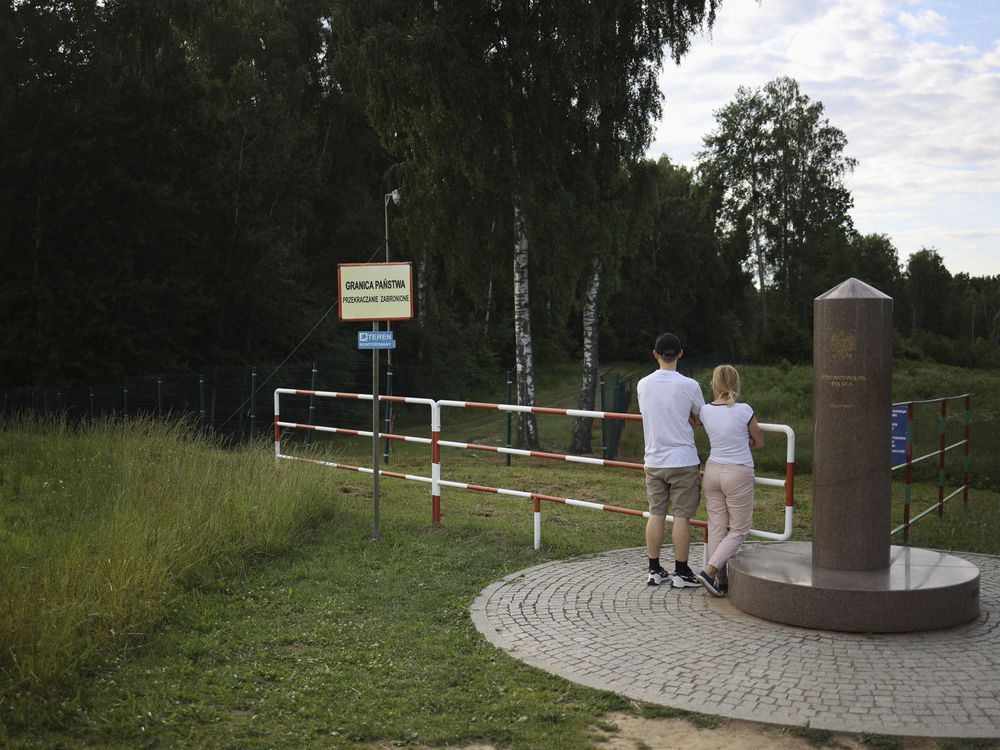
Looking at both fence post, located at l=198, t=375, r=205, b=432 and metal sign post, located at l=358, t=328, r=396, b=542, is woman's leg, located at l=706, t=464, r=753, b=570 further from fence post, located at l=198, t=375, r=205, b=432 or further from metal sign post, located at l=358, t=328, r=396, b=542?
fence post, located at l=198, t=375, r=205, b=432

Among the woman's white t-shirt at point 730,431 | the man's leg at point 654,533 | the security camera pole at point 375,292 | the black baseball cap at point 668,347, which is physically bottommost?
the man's leg at point 654,533

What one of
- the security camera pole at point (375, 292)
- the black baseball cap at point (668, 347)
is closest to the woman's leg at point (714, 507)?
the black baseball cap at point (668, 347)

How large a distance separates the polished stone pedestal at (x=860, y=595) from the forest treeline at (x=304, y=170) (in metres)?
14.3

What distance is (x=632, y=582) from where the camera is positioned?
7730 mm

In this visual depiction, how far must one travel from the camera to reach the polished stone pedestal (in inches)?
247

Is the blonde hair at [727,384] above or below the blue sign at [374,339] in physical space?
below

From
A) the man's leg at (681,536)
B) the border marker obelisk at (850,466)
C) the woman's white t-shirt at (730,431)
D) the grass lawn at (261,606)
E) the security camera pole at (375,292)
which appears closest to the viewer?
the grass lawn at (261,606)

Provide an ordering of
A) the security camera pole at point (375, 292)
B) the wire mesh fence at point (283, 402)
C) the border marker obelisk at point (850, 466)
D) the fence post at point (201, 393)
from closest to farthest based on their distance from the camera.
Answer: the border marker obelisk at point (850, 466)
the security camera pole at point (375, 292)
the wire mesh fence at point (283, 402)
the fence post at point (201, 393)

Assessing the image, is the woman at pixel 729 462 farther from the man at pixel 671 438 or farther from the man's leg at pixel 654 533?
the man's leg at pixel 654 533

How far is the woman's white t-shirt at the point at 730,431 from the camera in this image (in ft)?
22.6

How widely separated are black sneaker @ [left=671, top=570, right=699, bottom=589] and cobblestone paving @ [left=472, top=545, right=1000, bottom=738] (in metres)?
0.06

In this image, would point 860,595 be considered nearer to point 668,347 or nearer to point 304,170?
point 668,347

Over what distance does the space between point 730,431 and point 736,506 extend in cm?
54

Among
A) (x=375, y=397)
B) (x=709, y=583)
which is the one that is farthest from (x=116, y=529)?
(x=709, y=583)
